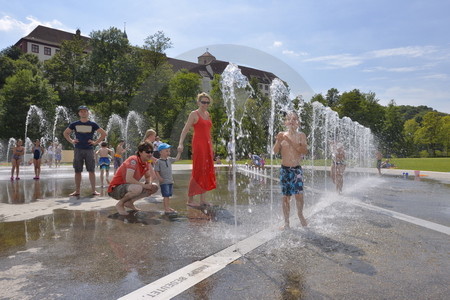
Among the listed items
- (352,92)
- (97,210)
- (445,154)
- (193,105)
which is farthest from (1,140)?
(445,154)

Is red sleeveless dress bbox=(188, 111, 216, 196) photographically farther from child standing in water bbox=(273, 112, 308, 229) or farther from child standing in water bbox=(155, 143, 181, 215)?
child standing in water bbox=(273, 112, 308, 229)

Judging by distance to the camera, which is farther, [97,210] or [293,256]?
[97,210]

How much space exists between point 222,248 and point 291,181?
5.37ft

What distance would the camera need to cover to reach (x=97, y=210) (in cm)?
627

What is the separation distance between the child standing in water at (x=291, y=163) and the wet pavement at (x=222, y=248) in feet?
1.30

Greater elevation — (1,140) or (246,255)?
(1,140)

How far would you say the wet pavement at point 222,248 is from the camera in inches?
111

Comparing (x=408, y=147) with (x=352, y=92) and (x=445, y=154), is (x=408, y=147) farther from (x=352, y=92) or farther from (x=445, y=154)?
(x=352, y=92)

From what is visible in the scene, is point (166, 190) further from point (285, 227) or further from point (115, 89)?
point (115, 89)

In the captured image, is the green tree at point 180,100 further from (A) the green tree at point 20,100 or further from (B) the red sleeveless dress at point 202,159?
(B) the red sleeveless dress at point 202,159

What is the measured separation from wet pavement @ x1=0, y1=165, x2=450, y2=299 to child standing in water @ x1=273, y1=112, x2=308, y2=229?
40 cm

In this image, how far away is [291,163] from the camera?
512 centimetres

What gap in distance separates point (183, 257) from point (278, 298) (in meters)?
1.29

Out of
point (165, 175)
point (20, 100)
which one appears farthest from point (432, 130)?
point (165, 175)
